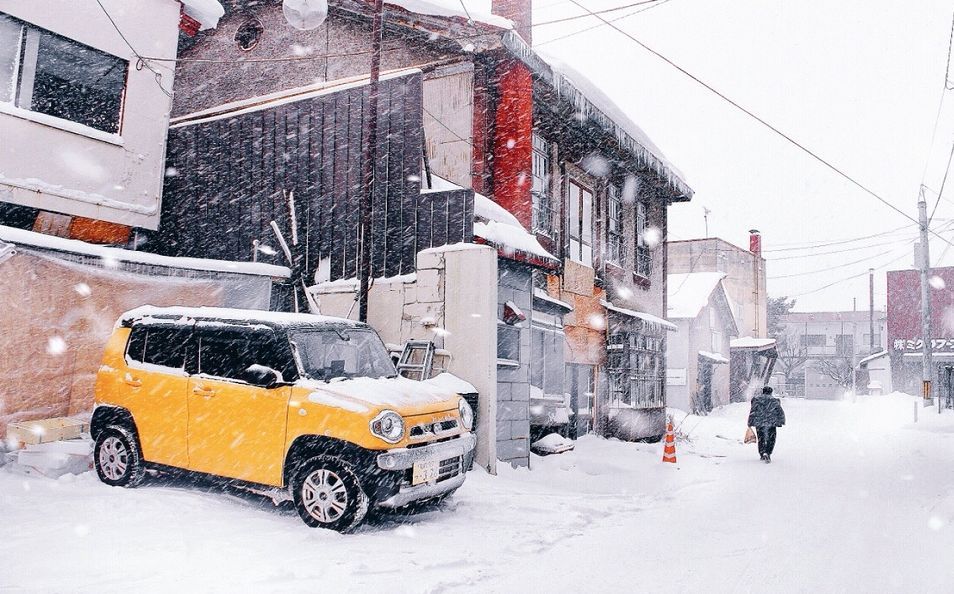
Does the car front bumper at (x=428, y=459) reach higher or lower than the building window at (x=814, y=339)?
lower

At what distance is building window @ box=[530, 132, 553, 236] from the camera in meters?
13.8

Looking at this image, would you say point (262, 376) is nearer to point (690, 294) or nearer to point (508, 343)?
point (508, 343)

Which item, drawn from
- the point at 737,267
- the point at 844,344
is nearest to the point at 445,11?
the point at 737,267

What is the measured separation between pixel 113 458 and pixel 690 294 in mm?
29013

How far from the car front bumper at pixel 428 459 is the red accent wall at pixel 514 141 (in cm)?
607

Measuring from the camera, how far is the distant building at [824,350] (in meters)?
56.0

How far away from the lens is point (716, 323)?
34.4 m

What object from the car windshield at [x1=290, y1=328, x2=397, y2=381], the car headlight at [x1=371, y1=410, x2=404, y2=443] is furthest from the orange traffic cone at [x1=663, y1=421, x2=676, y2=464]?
the car headlight at [x1=371, y1=410, x2=404, y2=443]

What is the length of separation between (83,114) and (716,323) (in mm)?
29670

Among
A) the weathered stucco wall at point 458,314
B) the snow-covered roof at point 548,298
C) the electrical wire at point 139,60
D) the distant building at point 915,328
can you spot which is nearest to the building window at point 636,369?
the snow-covered roof at point 548,298

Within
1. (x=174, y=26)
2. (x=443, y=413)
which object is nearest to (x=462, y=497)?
(x=443, y=413)

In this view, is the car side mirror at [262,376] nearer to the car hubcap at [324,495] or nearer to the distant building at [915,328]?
the car hubcap at [324,495]

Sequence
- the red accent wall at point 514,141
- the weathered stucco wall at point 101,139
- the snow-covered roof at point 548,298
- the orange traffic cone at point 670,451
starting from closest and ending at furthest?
1. the weathered stucco wall at point 101,139
2. the red accent wall at point 514,141
3. the snow-covered roof at point 548,298
4. the orange traffic cone at point 670,451

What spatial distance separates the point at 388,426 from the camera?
6301 millimetres
